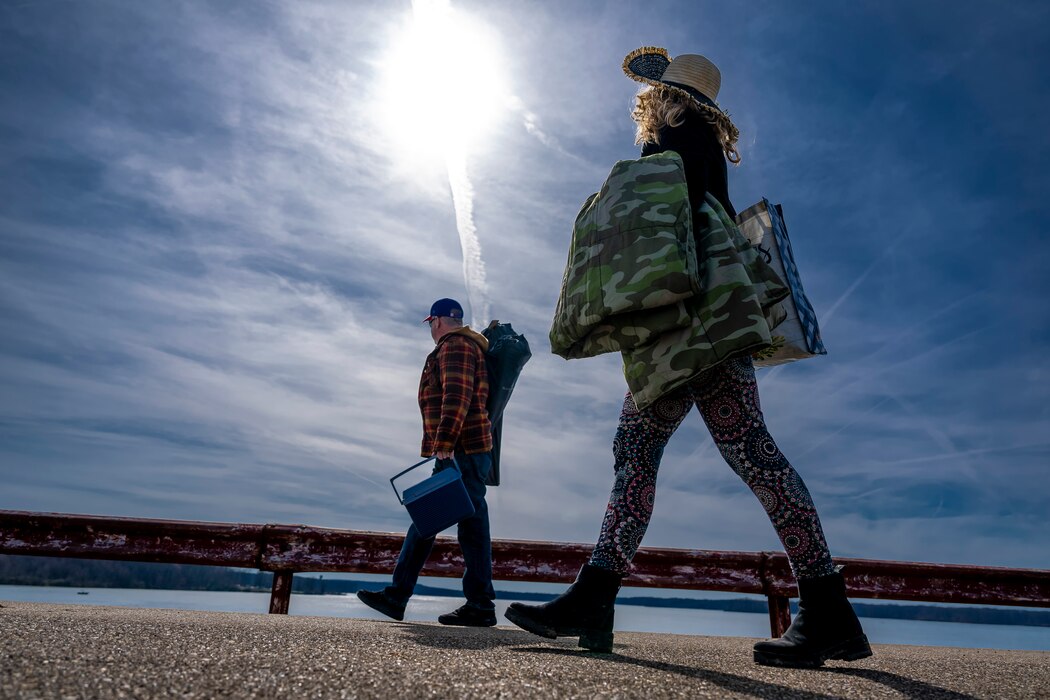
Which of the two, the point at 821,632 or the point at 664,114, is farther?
the point at 664,114

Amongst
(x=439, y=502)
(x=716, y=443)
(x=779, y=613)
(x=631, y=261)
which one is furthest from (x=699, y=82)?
(x=779, y=613)

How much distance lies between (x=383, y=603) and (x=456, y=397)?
1.39 m

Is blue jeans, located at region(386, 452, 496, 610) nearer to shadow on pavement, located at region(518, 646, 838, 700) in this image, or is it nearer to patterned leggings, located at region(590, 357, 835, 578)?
patterned leggings, located at region(590, 357, 835, 578)

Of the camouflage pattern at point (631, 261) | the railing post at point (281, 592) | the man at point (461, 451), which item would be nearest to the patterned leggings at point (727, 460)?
the camouflage pattern at point (631, 261)

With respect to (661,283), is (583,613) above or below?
below

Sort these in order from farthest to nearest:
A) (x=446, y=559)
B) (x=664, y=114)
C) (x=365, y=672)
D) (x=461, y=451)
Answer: (x=446, y=559) < (x=461, y=451) < (x=664, y=114) < (x=365, y=672)

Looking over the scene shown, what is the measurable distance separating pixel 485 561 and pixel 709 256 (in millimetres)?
2764

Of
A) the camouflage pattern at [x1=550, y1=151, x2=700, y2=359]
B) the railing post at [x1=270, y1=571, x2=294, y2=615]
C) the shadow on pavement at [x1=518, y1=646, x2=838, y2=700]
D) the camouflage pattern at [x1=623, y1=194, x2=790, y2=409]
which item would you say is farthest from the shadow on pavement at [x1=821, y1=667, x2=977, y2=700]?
the railing post at [x1=270, y1=571, x2=294, y2=615]

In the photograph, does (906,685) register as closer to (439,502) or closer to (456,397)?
(439,502)

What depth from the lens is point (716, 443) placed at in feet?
7.41

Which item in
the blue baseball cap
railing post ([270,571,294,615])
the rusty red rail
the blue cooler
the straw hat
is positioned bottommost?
railing post ([270,571,294,615])

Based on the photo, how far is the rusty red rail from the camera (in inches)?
197

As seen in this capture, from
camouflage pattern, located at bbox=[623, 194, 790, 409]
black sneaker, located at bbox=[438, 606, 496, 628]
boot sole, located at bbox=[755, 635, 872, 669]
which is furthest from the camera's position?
black sneaker, located at bbox=[438, 606, 496, 628]

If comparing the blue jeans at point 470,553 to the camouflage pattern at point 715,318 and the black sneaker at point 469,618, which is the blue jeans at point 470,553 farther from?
the camouflage pattern at point 715,318
